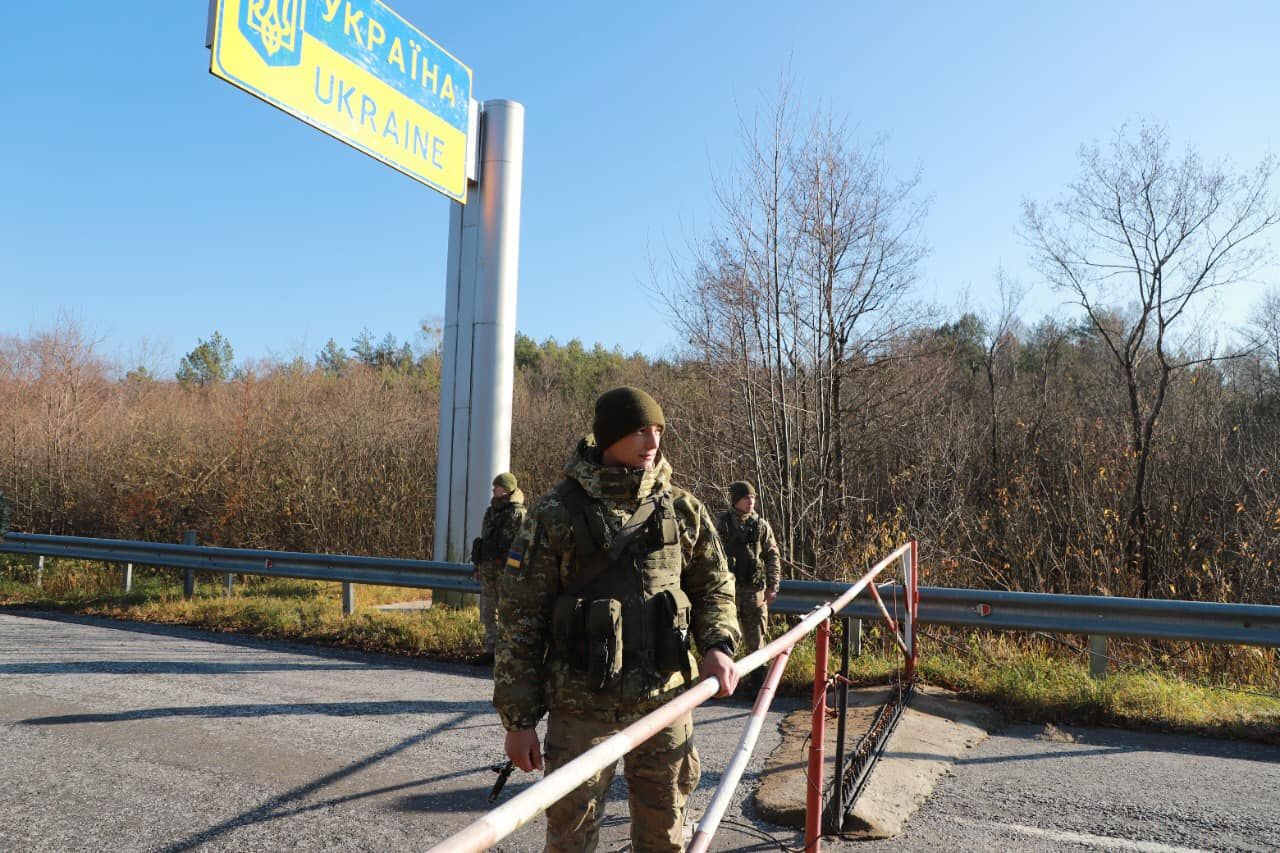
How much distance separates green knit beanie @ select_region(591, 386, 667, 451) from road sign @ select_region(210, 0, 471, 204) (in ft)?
20.9

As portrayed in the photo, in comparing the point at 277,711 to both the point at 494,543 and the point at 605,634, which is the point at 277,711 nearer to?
the point at 494,543

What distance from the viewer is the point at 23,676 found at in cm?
675

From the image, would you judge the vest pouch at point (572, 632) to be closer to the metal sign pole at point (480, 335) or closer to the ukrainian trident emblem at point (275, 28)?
the ukrainian trident emblem at point (275, 28)

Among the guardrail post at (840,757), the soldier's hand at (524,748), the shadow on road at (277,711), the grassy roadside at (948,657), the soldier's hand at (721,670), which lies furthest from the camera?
the grassy roadside at (948,657)

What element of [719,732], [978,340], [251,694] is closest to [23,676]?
[251,694]

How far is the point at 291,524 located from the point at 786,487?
10.7m

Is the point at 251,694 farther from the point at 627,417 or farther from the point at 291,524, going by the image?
the point at 291,524

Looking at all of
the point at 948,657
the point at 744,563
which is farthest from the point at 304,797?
the point at 948,657

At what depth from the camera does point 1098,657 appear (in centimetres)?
621

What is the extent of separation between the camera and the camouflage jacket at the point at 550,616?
8.29 feet

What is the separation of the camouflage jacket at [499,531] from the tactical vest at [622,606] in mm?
4599

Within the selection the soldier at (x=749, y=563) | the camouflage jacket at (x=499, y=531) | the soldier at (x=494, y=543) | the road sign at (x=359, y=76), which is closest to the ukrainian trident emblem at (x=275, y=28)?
the road sign at (x=359, y=76)

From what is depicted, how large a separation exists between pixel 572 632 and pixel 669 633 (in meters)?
0.29

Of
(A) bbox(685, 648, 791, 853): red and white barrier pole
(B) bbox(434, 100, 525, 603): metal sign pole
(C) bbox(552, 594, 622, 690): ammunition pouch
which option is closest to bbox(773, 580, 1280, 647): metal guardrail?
(A) bbox(685, 648, 791, 853): red and white barrier pole
